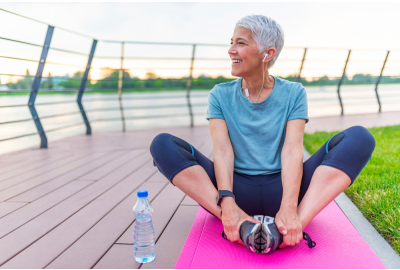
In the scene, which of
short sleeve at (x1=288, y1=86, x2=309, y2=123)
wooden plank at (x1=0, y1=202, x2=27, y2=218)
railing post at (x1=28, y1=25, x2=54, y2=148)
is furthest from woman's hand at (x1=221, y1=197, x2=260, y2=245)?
railing post at (x1=28, y1=25, x2=54, y2=148)

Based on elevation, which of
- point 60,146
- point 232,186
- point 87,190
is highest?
point 232,186

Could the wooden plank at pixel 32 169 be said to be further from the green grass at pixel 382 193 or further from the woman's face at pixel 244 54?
the green grass at pixel 382 193

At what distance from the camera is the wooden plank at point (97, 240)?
1152 millimetres

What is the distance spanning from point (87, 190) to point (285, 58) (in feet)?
14.6

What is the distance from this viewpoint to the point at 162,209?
1.71 metres

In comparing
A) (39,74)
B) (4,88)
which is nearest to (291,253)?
(4,88)

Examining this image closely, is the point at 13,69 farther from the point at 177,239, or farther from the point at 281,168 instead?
the point at 281,168

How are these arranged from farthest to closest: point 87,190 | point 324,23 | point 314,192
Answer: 1. point 324,23
2. point 87,190
3. point 314,192

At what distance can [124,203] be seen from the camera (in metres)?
1.78

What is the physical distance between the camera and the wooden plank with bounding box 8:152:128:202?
191 cm

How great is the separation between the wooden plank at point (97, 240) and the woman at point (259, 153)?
0.38 metres

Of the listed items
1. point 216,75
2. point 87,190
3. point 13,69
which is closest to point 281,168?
point 87,190

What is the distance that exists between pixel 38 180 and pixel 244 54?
5.84 feet

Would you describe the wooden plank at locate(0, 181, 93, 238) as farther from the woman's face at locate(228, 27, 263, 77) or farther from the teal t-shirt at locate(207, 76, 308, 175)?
the woman's face at locate(228, 27, 263, 77)
